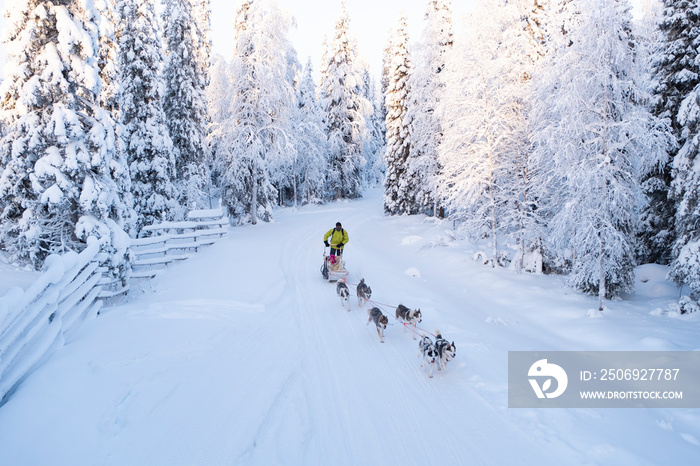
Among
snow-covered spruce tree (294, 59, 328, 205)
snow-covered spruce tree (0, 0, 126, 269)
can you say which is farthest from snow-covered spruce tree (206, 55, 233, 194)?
snow-covered spruce tree (0, 0, 126, 269)

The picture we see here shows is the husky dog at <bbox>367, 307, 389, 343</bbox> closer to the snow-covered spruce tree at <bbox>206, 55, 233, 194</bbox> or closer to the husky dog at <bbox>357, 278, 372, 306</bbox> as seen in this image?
the husky dog at <bbox>357, 278, 372, 306</bbox>

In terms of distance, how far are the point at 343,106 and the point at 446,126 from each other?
78.6 ft

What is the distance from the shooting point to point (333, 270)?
44.3ft

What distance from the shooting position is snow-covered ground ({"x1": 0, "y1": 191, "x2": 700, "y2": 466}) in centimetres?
490

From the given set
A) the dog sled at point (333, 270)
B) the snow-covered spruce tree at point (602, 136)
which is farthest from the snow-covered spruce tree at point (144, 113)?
the snow-covered spruce tree at point (602, 136)

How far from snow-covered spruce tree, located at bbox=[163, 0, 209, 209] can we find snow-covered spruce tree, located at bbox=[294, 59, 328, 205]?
12820mm

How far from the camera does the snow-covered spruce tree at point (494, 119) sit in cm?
1602

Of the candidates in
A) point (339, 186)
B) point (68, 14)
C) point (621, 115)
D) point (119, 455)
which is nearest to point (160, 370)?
point (119, 455)

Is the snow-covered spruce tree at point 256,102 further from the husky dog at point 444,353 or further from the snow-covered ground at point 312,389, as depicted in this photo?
the husky dog at point 444,353

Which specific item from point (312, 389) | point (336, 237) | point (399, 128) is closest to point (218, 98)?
point (399, 128)

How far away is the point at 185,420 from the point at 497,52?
1768cm

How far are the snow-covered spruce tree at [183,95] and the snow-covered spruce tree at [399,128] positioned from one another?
14.4m

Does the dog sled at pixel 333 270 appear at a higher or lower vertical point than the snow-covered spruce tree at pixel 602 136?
lower

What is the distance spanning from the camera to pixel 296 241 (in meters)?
20.6
